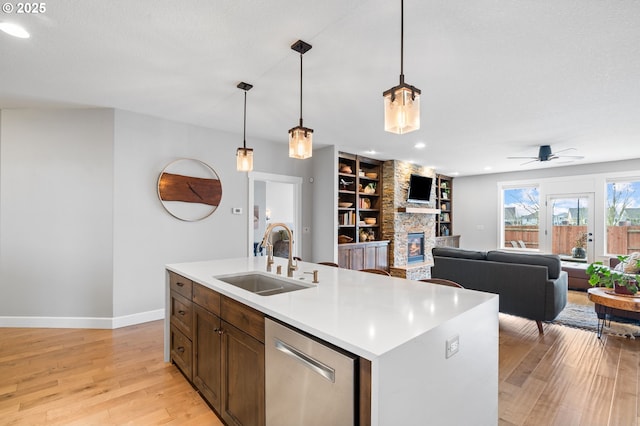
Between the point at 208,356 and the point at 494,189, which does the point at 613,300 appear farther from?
the point at 494,189

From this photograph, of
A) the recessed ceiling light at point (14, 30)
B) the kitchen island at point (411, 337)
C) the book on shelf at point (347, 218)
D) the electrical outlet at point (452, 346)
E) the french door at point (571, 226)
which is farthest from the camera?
the french door at point (571, 226)

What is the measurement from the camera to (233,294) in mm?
1714

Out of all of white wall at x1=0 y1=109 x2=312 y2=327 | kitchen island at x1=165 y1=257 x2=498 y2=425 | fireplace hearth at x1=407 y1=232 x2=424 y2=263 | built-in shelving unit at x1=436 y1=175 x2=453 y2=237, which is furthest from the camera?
built-in shelving unit at x1=436 y1=175 x2=453 y2=237

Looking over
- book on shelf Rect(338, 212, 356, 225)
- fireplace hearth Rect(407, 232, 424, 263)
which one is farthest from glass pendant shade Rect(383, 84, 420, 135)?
fireplace hearth Rect(407, 232, 424, 263)

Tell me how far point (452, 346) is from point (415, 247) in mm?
6151

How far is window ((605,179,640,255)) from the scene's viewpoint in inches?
239

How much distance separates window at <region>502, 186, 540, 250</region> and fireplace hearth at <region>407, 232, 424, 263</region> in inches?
92.2

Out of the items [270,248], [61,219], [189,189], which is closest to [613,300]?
[270,248]

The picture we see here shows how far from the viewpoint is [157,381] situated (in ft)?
7.91

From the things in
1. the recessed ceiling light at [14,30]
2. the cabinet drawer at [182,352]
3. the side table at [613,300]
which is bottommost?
the cabinet drawer at [182,352]

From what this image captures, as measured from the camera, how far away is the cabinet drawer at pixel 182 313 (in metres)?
2.27

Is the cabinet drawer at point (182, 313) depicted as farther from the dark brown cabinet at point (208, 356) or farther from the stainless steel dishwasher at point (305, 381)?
the stainless steel dishwasher at point (305, 381)

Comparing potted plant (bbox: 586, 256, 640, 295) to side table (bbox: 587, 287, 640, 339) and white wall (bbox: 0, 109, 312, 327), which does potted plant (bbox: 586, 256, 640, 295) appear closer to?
side table (bbox: 587, 287, 640, 339)

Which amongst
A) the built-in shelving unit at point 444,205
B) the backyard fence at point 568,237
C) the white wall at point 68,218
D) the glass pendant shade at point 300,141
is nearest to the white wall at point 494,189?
the built-in shelving unit at point 444,205
